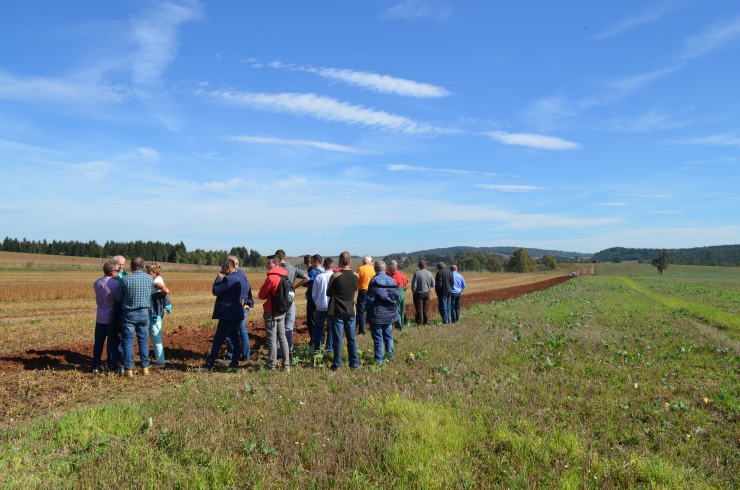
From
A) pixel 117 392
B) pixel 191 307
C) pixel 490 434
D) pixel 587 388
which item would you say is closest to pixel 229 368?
pixel 117 392

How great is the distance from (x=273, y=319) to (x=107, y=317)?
128 inches

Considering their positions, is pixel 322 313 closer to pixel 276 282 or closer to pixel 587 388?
pixel 276 282

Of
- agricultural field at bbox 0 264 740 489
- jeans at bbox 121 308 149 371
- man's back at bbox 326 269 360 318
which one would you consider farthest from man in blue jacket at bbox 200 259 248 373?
man's back at bbox 326 269 360 318

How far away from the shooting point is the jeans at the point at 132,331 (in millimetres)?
8672

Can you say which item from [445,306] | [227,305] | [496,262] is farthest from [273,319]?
[496,262]

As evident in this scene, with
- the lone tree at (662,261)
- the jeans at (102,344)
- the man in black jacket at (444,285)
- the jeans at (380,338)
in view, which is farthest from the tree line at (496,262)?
the jeans at (102,344)

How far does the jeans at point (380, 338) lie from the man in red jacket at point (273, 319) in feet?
5.64

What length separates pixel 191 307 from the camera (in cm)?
2328

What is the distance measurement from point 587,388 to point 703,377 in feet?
9.92

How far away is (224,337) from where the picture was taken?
9203 millimetres

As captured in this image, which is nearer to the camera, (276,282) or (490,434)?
(490,434)

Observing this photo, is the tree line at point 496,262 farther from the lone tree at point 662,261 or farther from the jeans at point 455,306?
the jeans at point 455,306

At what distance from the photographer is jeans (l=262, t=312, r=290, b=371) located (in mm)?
8844

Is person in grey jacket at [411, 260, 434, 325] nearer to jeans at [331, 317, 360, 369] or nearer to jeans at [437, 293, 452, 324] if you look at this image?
jeans at [437, 293, 452, 324]
